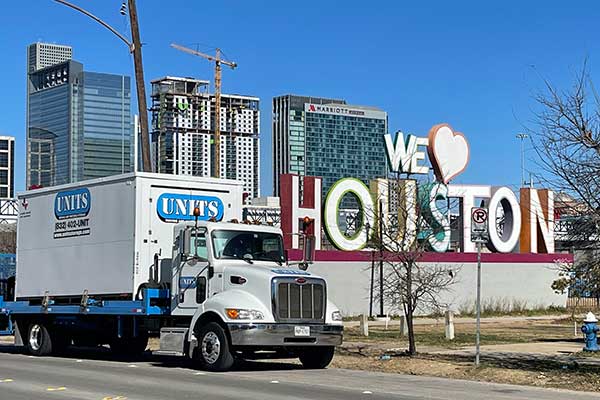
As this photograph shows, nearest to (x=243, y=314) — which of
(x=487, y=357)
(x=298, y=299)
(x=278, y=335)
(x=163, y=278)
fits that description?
(x=278, y=335)

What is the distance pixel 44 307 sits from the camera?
75.3ft

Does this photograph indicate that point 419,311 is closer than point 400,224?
No

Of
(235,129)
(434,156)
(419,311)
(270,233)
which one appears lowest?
(419,311)

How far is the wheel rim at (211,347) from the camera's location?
61.7 ft

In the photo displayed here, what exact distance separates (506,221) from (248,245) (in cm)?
3659

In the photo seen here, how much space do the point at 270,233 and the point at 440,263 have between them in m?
30.8

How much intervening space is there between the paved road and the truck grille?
3.67 ft

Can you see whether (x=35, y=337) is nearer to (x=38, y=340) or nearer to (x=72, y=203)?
(x=38, y=340)

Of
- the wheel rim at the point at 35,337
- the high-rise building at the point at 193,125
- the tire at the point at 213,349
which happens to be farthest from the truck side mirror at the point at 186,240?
the high-rise building at the point at 193,125

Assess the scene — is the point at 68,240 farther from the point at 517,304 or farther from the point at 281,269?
the point at 517,304

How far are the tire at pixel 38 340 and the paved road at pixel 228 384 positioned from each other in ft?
8.67

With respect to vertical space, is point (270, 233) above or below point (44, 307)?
above

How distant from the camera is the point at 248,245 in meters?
20.0

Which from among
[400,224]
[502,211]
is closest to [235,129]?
[502,211]
